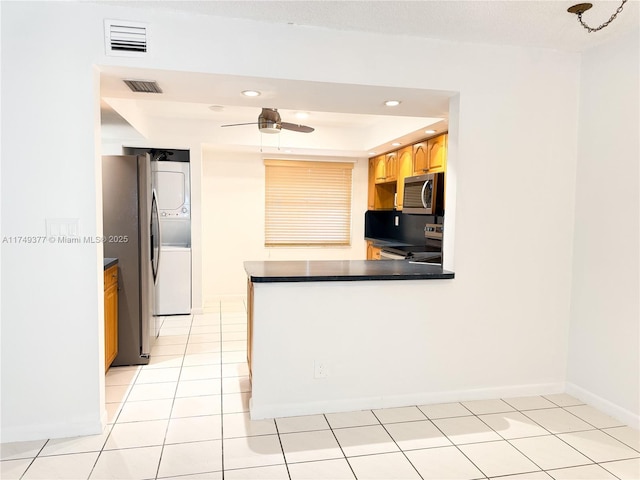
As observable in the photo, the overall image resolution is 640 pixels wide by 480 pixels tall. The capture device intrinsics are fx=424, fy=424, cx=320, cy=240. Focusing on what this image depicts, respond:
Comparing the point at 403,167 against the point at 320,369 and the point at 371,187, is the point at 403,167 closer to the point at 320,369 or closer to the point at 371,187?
the point at 371,187

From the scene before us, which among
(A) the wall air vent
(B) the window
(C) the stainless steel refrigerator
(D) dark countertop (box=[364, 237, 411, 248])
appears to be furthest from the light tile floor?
(B) the window

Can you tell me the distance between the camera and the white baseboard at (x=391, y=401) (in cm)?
261

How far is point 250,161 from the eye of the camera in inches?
234

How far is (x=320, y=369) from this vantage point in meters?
2.67

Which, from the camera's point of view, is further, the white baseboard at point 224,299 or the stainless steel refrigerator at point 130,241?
the white baseboard at point 224,299

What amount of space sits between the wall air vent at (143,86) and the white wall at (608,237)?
2816 mm

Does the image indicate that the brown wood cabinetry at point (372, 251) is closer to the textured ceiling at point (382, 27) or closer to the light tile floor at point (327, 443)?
the textured ceiling at point (382, 27)

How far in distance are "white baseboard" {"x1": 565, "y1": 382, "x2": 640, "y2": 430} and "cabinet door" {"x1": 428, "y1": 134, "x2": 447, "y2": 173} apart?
7.13ft

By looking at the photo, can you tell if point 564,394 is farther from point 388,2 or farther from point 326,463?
point 388,2

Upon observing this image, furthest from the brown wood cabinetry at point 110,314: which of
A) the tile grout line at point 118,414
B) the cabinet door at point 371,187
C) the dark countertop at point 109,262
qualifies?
the cabinet door at point 371,187

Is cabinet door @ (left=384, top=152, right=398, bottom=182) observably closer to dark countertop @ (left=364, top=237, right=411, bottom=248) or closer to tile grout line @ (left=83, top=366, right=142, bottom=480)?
dark countertop @ (left=364, top=237, right=411, bottom=248)

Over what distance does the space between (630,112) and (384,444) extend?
2.45 m

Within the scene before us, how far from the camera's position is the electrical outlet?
8.73 ft

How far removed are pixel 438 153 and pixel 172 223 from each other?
127 inches
